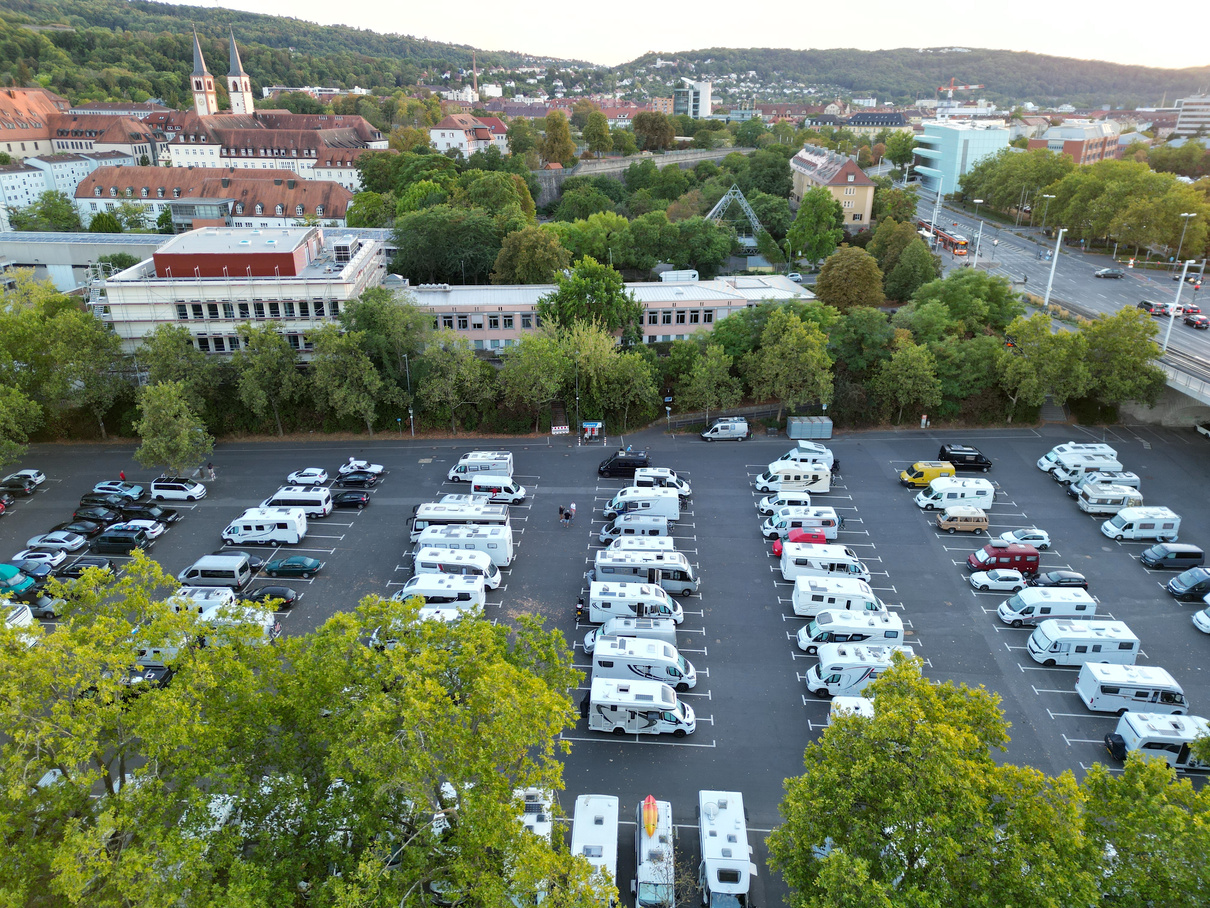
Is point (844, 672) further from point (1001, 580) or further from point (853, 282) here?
point (853, 282)

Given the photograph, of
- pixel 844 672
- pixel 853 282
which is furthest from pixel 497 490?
pixel 853 282

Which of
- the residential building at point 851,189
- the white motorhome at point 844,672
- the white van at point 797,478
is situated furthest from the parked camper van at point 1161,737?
the residential building at point 851,189

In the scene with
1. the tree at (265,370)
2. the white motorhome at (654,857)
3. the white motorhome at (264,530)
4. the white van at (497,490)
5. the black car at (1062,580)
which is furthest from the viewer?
the tree at (265,370)

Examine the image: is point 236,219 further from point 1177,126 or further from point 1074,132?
point 1177,126

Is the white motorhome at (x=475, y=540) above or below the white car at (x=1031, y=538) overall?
above

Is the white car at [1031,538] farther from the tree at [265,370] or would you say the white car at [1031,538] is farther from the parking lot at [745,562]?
the tree at [265,370]

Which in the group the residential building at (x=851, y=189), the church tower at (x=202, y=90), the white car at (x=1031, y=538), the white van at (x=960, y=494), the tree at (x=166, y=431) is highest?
the church tower at (x=202, y=90)

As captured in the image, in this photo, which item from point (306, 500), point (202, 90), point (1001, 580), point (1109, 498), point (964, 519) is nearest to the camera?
point (1001, 580)

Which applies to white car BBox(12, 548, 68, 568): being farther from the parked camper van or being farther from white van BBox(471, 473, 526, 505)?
the parked camper van
